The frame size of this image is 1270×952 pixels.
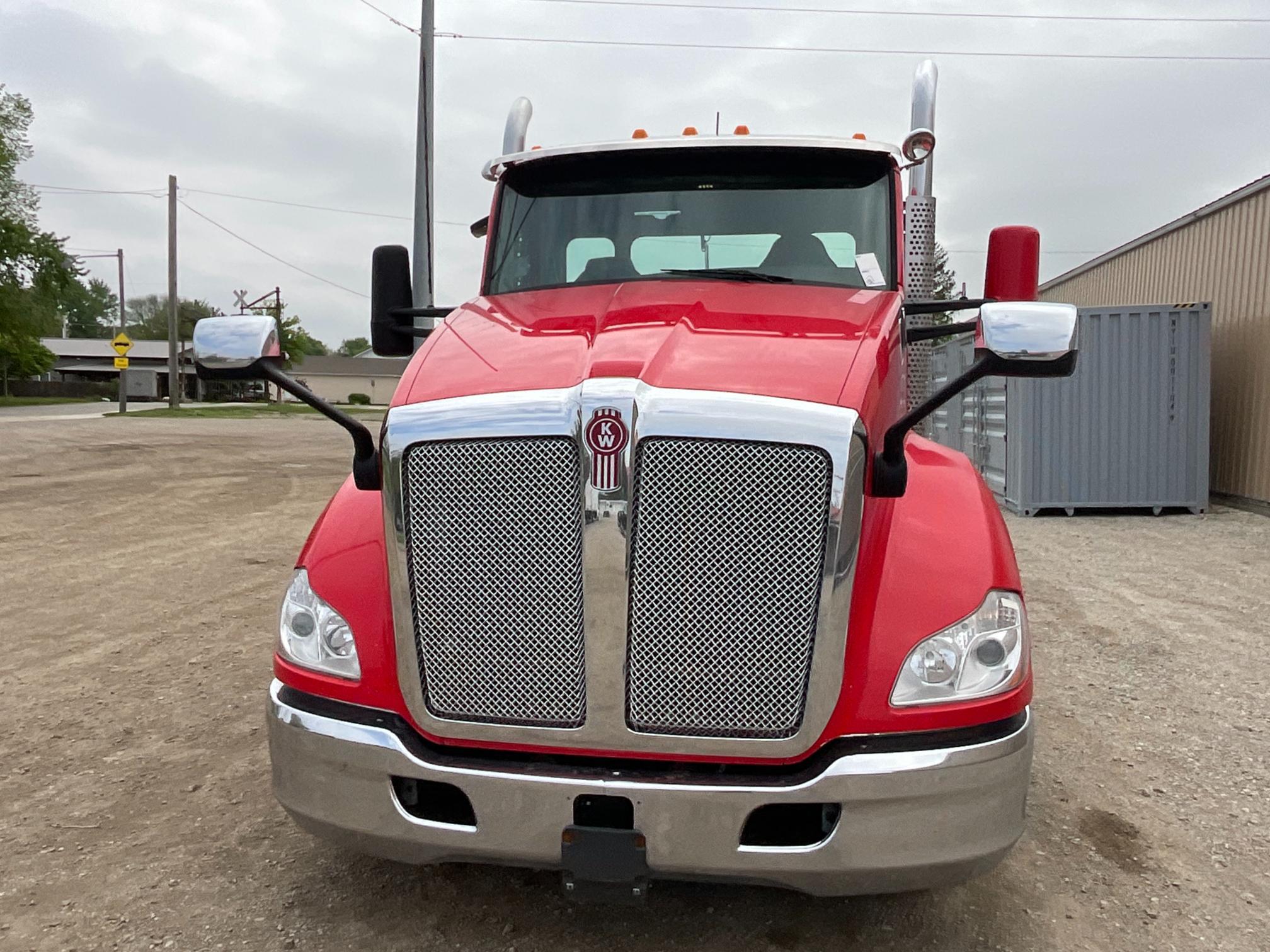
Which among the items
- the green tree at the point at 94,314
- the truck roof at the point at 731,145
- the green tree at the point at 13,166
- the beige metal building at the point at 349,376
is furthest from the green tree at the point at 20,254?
the green tree at the point at 94,314

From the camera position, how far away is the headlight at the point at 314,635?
100.0 inches

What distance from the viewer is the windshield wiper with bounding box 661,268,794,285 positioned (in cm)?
351

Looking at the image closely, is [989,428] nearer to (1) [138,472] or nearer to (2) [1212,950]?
(2) [1212,950]

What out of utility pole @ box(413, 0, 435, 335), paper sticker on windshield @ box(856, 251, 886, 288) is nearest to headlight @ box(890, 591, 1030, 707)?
paper sticker on windshield @ box(856, 251, 886, 288)

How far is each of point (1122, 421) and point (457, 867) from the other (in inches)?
433

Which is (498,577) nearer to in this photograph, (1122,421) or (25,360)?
(1122,421)

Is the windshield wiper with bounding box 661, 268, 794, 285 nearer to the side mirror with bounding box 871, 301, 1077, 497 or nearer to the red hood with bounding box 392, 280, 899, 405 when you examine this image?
the red hood with bounding box 392, 280, 899, 405

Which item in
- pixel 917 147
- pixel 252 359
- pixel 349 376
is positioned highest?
pixel 349 376

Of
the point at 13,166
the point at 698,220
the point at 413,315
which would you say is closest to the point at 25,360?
the point at 13,166

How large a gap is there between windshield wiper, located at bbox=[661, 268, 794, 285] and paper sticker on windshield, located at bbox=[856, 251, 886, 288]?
281 millimetres

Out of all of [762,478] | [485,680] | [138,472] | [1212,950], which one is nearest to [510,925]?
[485,680]

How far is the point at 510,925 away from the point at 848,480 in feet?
5.44

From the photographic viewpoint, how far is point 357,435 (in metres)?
2.68

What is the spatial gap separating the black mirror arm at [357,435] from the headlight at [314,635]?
0.31m
